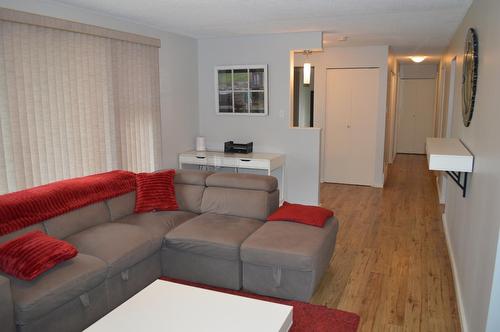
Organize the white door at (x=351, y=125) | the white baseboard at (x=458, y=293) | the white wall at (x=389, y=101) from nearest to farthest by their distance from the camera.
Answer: the white baseboard at (x=458, y=293) → the white door at (x=351, y=125) → the white wall at (x=389, y=101)

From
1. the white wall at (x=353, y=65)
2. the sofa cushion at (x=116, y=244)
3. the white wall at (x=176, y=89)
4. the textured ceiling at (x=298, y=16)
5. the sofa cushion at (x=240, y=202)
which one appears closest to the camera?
the sofa cushion at (x=116, y=244)

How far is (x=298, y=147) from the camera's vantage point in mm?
5496

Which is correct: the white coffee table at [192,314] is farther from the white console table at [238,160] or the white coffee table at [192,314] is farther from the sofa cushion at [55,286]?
the white console table at [238,160]

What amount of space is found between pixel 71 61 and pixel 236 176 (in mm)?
1847

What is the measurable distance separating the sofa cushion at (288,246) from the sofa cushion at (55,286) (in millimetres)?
1061

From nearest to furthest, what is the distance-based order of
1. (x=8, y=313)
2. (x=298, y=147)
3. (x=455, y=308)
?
(x=8, y=313) → (x=455, y=308) → (x=298, y=147)

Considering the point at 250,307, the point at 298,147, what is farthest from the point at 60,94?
the point at 298,147

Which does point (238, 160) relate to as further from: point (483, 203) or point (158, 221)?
point (483, 203)

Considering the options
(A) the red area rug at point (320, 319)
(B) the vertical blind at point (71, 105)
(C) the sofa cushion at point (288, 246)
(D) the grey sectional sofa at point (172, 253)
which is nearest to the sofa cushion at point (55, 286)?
(D) the grey sectional sofa at point (172, 253)

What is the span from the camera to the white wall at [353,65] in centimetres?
648

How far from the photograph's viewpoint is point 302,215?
3.48 metres

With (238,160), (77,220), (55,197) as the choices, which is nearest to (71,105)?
(55,197)

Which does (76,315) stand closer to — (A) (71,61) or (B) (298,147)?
(A) (71,61)

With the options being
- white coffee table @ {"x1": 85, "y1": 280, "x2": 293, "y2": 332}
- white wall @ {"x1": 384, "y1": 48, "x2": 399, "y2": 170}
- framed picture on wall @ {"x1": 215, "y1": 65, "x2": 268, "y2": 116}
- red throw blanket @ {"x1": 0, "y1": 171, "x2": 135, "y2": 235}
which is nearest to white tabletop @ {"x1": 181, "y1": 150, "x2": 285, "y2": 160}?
framed picture on wall @ {"x1": 215, "y1": 65, "x2": 268, "y2": 116}
